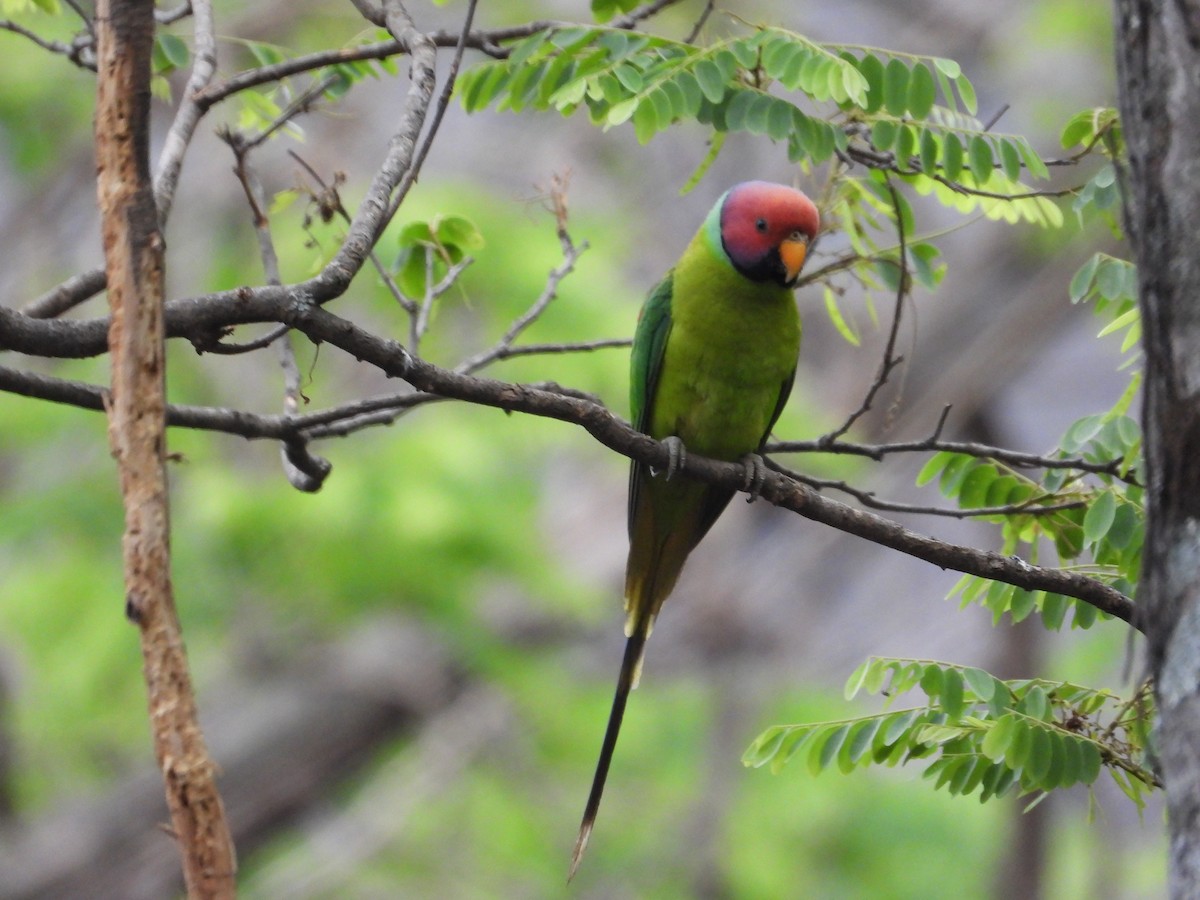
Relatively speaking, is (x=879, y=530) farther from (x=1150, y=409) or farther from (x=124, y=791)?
(x=124, y=791)

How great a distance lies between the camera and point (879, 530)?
230 centimetres

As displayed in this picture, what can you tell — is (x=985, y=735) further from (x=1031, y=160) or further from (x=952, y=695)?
(x=1031, y=160)

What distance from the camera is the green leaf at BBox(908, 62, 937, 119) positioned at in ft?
8.07

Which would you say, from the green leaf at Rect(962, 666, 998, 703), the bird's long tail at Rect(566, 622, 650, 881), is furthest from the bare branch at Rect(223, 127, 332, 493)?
the green leaf at Rect(962, 666, 998, 703)

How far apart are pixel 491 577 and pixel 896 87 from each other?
14.4ft

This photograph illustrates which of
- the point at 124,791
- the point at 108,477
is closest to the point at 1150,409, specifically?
the point at 124,791

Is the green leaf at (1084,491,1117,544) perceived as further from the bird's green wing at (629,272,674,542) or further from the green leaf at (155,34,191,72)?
the green leaf at (155,34,191,72)

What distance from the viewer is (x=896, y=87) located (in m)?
2.48

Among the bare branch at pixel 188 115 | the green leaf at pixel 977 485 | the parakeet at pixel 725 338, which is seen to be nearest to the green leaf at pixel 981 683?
the green leaf at pixel 977 485

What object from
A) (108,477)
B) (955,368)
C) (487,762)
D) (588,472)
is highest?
(955,368)

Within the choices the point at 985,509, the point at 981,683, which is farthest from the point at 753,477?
the point at 981,683

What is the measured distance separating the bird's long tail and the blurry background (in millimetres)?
2745

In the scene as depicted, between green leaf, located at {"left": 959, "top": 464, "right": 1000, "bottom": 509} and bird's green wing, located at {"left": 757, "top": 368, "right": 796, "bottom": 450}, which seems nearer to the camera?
green leaf, located at {"left": 959, "top": 464, "right": 1000, "bottom": 509}

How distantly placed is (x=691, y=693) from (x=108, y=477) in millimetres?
4380
